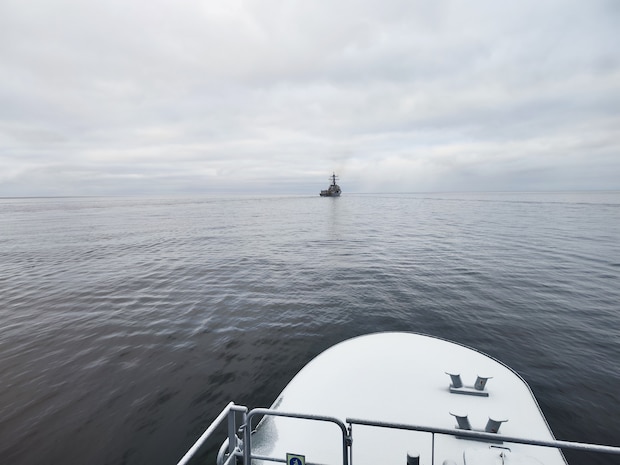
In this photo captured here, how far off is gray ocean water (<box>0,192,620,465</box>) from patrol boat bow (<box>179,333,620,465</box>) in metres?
2.48

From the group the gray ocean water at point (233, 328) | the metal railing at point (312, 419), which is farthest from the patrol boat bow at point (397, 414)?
the gray ocean water at point (233, 328)

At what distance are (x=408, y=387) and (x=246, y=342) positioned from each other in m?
7.24

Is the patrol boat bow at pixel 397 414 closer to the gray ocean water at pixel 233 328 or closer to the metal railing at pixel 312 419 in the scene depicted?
the metal railing at pixel 312 419

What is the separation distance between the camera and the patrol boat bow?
4.92 metres

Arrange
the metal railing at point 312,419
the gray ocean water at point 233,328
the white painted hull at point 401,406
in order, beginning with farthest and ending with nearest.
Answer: the gray ocean water at point 233,328 < the white painted hull at point 401,406 < the metal railing at point 312,419

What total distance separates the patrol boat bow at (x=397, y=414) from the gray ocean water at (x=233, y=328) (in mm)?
2481

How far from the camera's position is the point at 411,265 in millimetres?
24781

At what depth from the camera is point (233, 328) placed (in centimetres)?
1352

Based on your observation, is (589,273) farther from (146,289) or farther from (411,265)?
(146,289)

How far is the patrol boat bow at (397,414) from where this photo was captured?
4.92 metres

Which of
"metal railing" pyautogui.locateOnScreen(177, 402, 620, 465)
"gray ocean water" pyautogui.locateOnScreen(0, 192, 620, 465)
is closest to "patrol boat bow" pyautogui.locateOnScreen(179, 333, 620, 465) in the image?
"metal railing" pyautogui.locateOnScreen(177, 402, 620, 465)

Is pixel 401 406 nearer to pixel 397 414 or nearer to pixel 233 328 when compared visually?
pixel 397 414

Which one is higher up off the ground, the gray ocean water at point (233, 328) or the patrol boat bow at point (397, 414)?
the patrol boat bow at point (397, 414)

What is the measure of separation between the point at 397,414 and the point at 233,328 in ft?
29.5
